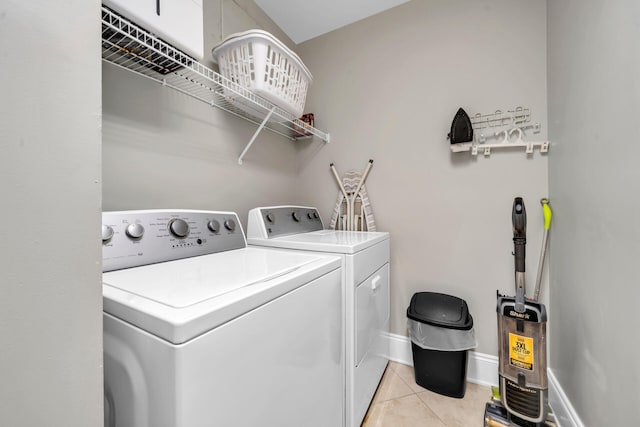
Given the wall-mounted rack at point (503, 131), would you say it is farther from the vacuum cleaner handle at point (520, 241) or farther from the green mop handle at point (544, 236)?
the vacuum cleaner handle at point (520, 241)

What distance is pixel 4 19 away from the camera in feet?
1.05

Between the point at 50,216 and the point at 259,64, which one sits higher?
the point at 259,64

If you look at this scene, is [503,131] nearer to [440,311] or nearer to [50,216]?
[440,311]

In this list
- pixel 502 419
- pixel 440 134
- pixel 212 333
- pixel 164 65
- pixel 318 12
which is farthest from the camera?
pixel 318 12

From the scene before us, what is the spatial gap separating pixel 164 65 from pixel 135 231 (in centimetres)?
70

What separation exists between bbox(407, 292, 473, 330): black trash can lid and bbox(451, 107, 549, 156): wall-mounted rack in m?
0.88

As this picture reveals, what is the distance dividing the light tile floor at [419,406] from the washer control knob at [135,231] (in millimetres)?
1294

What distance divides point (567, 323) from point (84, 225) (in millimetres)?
1757

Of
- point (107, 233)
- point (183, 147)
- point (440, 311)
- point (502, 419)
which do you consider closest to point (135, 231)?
point (107, 233)

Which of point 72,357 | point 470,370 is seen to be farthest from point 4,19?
point 470,370

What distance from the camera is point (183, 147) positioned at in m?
1.27

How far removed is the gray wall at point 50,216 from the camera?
325 mm

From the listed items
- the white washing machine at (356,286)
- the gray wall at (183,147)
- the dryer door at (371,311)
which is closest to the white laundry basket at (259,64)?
the gray wall at (183,147)

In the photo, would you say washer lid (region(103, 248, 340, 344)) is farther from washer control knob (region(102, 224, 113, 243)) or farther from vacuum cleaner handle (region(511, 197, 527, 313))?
vacuum cleaner handle (region(511, 197, 527, 313))
